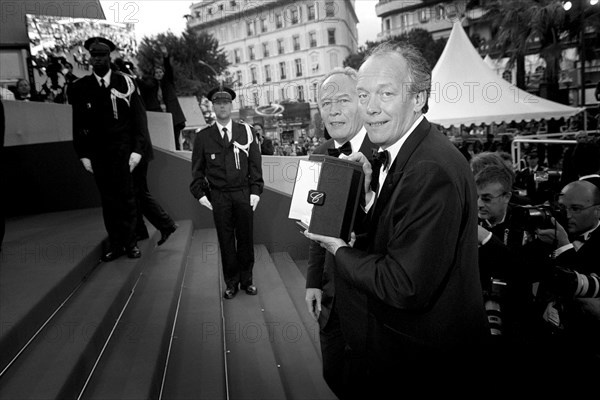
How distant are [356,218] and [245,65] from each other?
44154 millimetres

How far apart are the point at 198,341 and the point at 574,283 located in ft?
7.92

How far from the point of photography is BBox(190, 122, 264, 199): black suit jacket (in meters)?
4.20

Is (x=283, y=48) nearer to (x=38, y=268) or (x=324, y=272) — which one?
(x=38, y=268)

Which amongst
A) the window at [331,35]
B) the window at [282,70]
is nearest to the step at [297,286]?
the window at [282,70]

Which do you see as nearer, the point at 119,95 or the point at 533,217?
the point at 533,217

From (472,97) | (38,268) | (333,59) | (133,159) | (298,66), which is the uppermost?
(333,59)

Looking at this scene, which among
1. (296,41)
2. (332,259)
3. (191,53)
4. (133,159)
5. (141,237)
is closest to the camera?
(332,259)

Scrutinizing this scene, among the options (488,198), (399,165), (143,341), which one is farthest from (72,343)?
(488,198)

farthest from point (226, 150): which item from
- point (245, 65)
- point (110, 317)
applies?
point (245, 65)

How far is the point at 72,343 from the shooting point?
7.92 ft

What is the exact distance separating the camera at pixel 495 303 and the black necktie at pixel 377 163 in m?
1.06

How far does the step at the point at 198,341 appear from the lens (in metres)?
2.56

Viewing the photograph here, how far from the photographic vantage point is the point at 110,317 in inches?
115

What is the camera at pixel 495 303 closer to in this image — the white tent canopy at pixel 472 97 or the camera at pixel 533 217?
the camera at pixel 533 217
